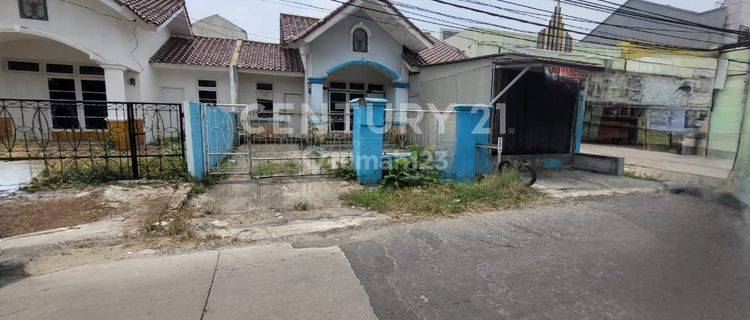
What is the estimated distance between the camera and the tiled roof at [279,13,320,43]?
581 inches

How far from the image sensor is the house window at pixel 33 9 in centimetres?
1002

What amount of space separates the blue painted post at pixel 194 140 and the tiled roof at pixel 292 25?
26.1ft

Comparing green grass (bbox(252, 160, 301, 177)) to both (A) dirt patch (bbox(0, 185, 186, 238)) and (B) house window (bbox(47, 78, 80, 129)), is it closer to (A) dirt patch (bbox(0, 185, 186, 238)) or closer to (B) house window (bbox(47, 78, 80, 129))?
(A) dirt patch (bbox(0, 185, 186, 238))

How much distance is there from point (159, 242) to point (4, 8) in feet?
35.5

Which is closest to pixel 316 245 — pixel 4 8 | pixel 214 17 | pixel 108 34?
pixel 108 34

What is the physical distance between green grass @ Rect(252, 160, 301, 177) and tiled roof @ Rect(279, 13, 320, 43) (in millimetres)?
7142

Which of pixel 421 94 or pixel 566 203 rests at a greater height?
pixel 421 94

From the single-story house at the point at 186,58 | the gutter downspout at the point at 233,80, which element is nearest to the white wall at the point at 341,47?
the single-story house at the point at 186,58

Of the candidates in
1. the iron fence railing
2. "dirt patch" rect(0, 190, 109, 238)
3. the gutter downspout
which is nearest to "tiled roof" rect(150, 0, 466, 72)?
the gutter downspout

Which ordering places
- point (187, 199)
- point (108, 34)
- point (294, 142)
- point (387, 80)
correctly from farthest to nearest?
point (387, 80)
point (108, 34)
point (294, 142)
point (187, 199)

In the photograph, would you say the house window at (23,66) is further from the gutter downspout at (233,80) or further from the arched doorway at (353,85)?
the arched doorway at (353,85)

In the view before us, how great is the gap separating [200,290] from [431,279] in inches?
81.2

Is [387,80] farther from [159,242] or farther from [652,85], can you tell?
[159,242]

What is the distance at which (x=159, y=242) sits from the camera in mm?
4258
